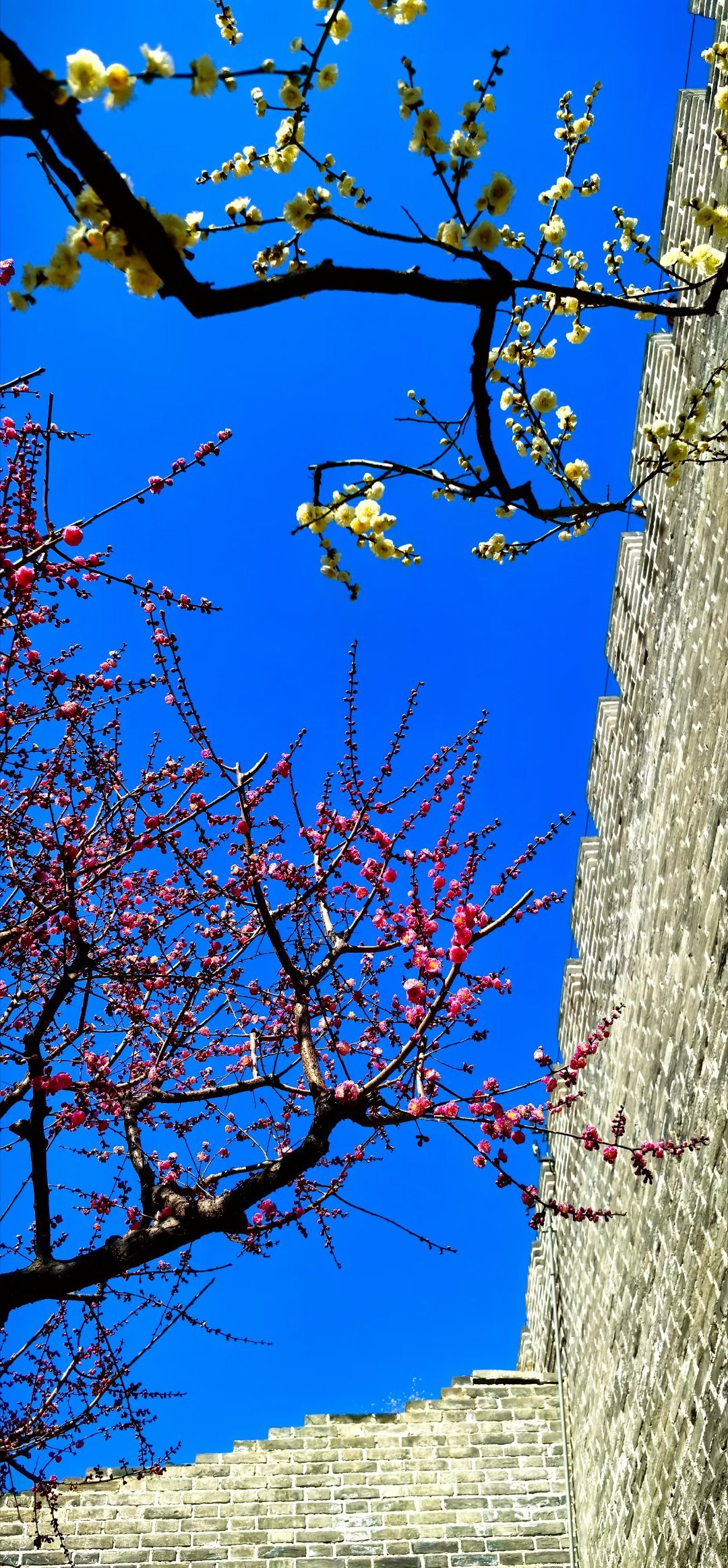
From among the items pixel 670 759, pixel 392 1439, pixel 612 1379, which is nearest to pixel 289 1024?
pixel 670 759

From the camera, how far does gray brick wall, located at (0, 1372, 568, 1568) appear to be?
26.1 ft

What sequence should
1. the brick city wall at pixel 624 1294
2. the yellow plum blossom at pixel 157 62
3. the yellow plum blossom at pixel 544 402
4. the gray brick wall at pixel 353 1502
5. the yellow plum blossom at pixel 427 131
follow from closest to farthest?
1. the yellow plum blossom at pixel 157 62
2. the yellow plum blossom at pixel 427 131
3. the yellow plum blossom at pixel 544 402
4. the brick city wall at pixel 624 1294
5. the gray brick wall at pixel 353 1502

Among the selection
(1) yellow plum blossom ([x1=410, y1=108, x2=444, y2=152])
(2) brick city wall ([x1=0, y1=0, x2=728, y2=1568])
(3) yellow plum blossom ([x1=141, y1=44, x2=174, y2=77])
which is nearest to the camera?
(3) yellow plum blossom ([x1=141, y1=44, x2=174, y2=77])

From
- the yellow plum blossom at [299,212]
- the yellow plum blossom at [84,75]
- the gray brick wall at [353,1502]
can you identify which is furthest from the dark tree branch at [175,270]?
the gray brick wall at [353,1502]

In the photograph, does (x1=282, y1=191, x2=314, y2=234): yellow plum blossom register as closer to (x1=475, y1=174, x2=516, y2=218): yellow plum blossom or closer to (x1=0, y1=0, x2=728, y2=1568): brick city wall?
(x1=475, y1=174, x2=516, y2=218): yellow plum blossom

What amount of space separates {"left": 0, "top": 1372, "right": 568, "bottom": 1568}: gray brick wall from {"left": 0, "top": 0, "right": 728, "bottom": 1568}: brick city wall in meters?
0.01

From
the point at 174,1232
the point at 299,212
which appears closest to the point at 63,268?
the point at 299,212

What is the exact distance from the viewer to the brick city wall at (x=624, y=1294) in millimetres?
4902

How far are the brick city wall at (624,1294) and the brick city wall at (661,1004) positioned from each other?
2cm

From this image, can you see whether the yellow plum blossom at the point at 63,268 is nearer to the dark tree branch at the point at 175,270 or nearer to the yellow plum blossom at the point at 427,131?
the dark tree branch at the point at 175,270

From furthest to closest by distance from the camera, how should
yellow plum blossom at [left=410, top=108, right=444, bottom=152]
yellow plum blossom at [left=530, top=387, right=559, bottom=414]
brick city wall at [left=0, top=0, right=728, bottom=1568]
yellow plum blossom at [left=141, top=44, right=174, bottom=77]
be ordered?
brick city wall at [left=0, top=0, right=728, bottom=1568]
yellow plum blossom at [left=530, top=387, right=559, bottom=414]
yellow plum blossom at [left=410, top=108, right=444, bottom=152]
yellow plum blossom at [left=141, top=44, right=174, bottom=77]

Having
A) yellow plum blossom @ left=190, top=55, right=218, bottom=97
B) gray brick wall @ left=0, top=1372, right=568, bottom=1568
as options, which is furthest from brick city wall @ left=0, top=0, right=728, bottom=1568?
yellow plum blossom @ left=190, top=55, right=218, bottom=97

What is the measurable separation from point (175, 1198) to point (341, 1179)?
1.18 metres

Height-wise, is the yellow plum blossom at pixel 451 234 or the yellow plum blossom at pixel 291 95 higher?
the yellow plum blossom at pixel 291 95
